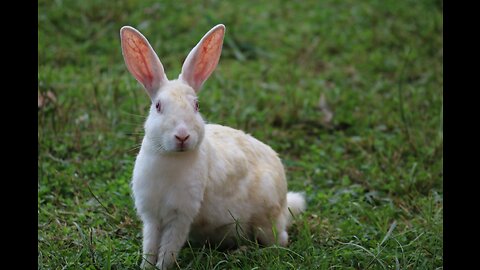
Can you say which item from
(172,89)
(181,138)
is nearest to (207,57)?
(172,89)

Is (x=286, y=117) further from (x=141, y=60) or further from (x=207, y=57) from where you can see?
(x=141, y=60)

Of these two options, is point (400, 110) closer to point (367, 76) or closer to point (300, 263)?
point (367, 76)

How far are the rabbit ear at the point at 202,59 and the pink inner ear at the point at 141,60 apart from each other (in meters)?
0.14

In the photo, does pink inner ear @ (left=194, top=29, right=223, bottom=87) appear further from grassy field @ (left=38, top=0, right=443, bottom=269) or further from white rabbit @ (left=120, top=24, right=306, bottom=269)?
grassy field @ (left=38, top=0, right=443, bottom=269)

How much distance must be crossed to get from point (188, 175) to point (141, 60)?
1.91 feet

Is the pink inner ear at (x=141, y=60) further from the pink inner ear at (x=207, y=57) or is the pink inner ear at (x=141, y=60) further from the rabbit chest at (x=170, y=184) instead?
the rabbit chest at (x=170, y=184)

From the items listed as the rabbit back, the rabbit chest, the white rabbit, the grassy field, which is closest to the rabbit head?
the white rabbit

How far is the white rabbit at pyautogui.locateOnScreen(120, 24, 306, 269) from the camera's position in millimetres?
3436

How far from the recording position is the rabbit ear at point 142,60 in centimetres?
358

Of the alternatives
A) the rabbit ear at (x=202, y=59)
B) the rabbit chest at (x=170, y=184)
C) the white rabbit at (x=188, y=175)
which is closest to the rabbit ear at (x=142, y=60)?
the white rabbit at (x=188, y=175)

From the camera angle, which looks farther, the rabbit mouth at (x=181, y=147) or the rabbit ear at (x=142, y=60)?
the rabbit ear at (x=142, y=60)

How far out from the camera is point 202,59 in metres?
3.70

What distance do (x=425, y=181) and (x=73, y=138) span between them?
2.30 meters
